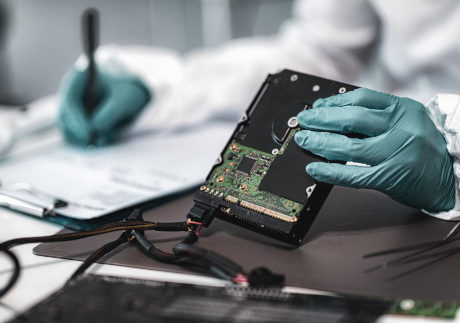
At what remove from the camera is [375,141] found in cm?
68

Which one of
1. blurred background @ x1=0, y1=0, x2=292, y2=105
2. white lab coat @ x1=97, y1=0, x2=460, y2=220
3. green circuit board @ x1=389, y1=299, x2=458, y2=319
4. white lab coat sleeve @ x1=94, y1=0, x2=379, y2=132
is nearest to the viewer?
green circuit board @ x1=389, y1=299, x2=458, y2=319

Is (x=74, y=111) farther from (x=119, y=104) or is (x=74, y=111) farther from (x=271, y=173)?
(x=271, y=173)

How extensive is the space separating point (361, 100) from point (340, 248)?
220 mm

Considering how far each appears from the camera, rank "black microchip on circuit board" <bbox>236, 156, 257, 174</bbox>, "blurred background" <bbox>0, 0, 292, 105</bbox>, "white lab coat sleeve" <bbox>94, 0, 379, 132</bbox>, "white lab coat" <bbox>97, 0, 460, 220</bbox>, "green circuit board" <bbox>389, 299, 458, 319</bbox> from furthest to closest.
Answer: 1. "blurred background" <bbox>0, 0, 292, 105</bbox>
2. "white lab coat sleeve" <bbox>94, 0, 379, 132</bbox>
3. "white lab coat" <bbox>97, 0, 460, 220</bbox>
4. "black microchip on circuit board" <bbox>236, 156, 257, 174</bbox>
5. "green circuit board" <bbox>389, 299, 458, 319</bbox>

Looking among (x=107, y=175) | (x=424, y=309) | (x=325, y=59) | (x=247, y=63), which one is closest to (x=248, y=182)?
(x=424, y=309)

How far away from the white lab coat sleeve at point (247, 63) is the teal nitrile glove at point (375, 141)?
0.73m

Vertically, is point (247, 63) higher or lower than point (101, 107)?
higher

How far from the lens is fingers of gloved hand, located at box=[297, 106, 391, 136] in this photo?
0.67 meters

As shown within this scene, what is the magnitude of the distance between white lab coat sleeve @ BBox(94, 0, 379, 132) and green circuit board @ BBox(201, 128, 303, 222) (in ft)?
2.22

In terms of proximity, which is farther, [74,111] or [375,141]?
[74,111]

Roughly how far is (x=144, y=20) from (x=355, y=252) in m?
2.88

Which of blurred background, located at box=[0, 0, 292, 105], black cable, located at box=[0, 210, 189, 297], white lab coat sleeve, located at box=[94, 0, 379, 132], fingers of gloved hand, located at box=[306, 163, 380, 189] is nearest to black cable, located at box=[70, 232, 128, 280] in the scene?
black cable, located at box=[0, 210, 189, 297]

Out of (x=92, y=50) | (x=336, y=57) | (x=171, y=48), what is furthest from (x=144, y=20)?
(x=92, y=50)

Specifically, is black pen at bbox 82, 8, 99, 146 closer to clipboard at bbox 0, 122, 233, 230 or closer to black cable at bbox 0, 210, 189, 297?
clipboard at bbox 0, 122, 233, 230
